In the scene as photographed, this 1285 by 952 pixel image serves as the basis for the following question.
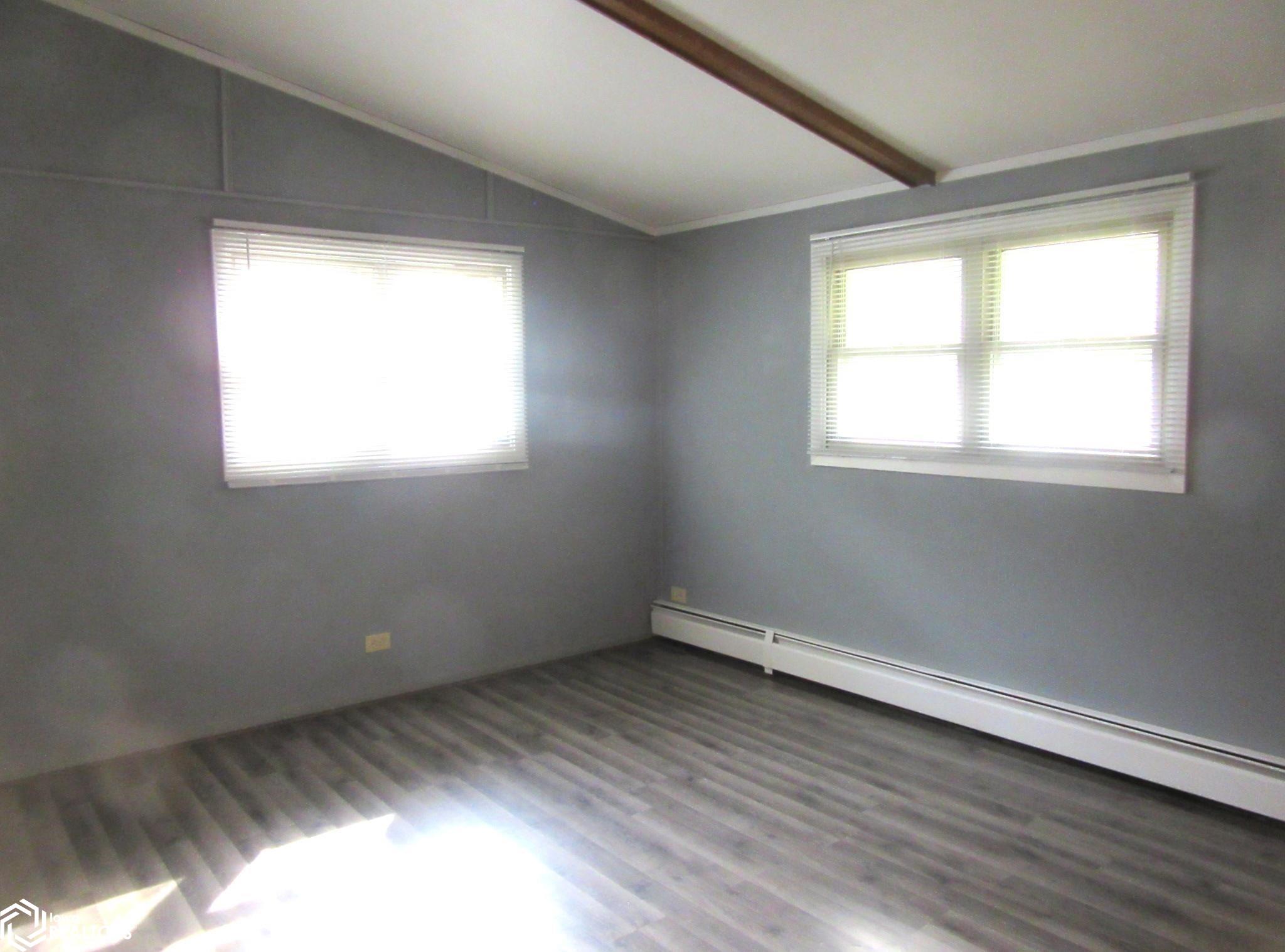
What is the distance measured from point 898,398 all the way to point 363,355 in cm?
268

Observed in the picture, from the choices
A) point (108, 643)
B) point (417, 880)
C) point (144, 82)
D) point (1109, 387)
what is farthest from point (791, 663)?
point (144, 82)

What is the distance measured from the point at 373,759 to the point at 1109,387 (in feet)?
11.4

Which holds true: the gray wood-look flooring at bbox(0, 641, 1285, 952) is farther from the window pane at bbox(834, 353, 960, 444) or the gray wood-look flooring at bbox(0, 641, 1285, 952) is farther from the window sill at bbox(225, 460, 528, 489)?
the window pane at bbox(834, 353, 960, 444)

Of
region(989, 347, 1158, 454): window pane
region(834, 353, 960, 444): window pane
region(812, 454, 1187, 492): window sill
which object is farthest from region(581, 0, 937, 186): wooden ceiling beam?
region(812, 454, 1187, 492): window sill

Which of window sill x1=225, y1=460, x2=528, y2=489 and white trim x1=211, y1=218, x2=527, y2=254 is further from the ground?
white trim x1=211, y1=218, x2=527, y2=254

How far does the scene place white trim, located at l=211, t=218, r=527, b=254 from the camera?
407 centimetres

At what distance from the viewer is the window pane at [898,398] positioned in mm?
4180

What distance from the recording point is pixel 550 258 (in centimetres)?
516

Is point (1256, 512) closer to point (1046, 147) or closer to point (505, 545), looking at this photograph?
point (1046, 147)

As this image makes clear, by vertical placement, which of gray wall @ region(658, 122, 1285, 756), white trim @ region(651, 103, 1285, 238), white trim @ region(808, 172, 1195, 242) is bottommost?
gray wall @ region(658, 122, 1285, 756)

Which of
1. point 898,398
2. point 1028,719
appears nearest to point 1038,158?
point 898,398

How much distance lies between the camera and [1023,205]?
3814 mm

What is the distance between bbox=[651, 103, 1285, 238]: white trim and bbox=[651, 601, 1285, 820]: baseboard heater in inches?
90.5

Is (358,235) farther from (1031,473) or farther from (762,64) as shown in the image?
(1031,473)
